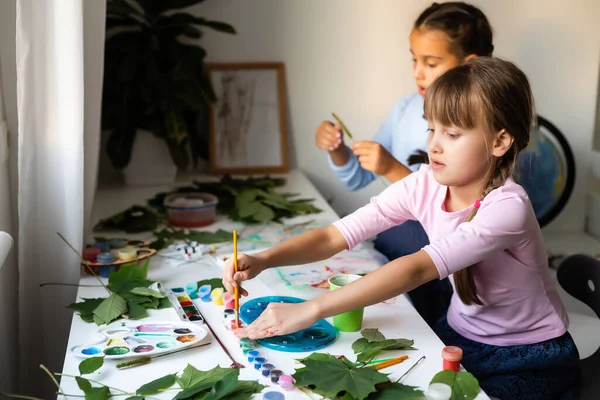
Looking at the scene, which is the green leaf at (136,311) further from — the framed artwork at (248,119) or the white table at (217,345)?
the framed artwork at (248,119)

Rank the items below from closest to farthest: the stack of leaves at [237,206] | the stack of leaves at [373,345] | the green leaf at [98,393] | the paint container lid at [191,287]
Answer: the green leaf at [98,393] → the stack of leaves at [373,345] → the paint container lid at [191,287] → the stack of leaves at [237,206]

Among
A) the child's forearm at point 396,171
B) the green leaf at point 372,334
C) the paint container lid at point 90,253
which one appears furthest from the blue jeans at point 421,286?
the paint container lid at point 90,253

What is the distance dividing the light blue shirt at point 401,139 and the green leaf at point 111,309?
947mm

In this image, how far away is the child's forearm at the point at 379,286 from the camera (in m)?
1.21

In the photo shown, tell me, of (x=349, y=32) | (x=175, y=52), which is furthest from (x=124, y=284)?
(x=349, y=32)

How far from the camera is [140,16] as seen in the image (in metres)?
2.41

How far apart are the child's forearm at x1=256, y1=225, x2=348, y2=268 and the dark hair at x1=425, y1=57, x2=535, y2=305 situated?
0.27 m

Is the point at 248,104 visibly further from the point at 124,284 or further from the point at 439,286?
the point at 124,284

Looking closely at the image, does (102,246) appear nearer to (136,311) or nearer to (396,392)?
(136,311)

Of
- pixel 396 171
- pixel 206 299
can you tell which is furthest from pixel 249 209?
pixel 206 299

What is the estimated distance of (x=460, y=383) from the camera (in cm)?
104

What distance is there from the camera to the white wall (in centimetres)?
259

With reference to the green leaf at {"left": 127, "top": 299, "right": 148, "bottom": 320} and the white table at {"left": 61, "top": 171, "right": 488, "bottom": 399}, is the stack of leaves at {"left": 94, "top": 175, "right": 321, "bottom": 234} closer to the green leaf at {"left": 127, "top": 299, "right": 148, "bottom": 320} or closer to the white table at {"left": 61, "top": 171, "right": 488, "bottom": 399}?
the white table at {"left": 61, "top": 171, "right": 488, "bottom": 399}

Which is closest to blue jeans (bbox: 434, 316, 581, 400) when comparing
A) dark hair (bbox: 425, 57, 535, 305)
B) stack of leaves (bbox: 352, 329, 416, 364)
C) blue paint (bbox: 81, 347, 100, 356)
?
dark hair (bbox: 425, 57, 535, 305)
